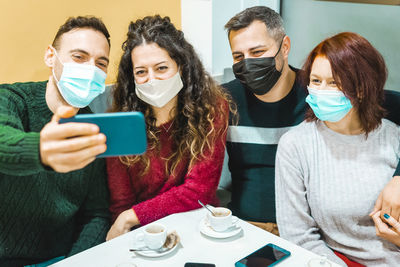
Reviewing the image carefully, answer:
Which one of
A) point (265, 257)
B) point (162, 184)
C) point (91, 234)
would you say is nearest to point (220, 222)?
point (265, 257)

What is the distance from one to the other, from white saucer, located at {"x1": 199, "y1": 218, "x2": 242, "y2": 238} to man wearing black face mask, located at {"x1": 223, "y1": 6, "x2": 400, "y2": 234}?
568mm

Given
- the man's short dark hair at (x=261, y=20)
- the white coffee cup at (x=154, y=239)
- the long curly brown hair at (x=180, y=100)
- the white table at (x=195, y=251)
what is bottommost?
the white table at (x=195, y=251)

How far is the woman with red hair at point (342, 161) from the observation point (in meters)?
1.41

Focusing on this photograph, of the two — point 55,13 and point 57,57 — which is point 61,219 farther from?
point 55,13

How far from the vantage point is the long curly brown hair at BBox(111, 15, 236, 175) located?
1.64 meters

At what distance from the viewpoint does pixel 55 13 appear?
195 centimetres

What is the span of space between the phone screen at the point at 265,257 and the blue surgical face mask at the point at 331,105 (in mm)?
567

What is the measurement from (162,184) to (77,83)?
1.93 feet

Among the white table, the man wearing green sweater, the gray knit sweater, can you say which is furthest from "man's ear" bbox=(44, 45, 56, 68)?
the gray knit sweater

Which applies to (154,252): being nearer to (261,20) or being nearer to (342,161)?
(342,161)

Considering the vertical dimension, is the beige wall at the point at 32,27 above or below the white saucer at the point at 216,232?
above

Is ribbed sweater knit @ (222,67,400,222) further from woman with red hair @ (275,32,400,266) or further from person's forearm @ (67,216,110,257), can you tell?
person's forearm @ (67,216,110,257)

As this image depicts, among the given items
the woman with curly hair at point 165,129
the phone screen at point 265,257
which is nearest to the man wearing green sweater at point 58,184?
the woman with curly hair at point 165,129

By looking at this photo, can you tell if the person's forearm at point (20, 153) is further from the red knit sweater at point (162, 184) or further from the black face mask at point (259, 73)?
the black face mask at point (259, 73)
